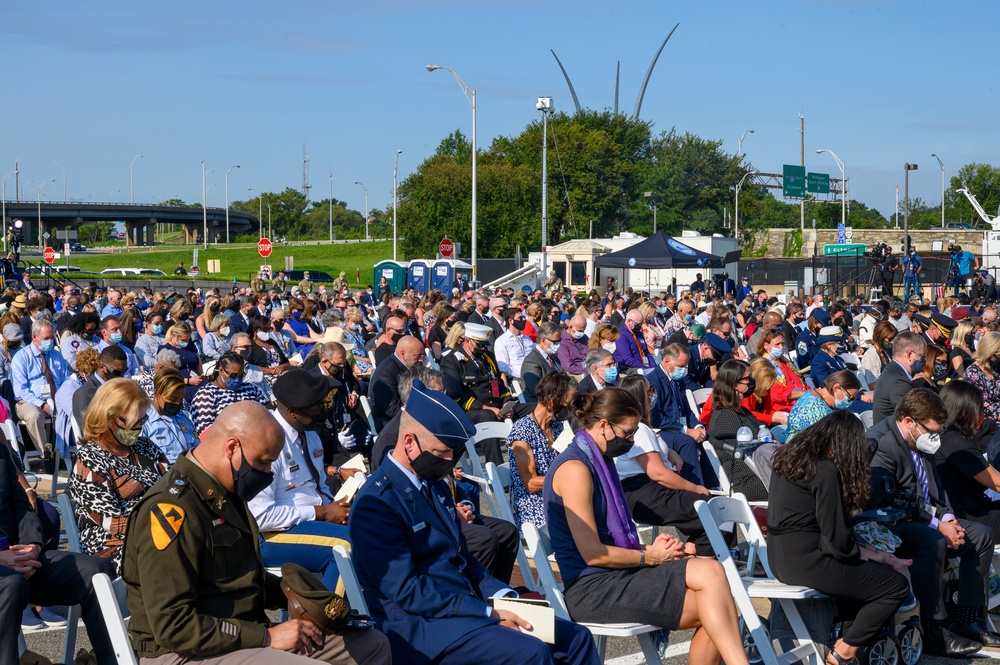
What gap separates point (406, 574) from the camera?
153 inches

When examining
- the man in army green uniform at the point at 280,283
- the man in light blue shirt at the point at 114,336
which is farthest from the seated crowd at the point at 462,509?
the man in army green uniform at the point at 280,283

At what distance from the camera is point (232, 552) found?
3539 millimetres

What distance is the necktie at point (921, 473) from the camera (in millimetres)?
5980

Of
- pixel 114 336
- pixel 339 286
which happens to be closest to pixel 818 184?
pixel 339 286

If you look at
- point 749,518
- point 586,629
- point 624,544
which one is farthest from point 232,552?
point 749,518

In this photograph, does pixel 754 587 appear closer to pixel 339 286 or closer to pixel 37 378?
pixel 37 378

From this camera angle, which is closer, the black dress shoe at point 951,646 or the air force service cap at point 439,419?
the air force service cap at point 439,419

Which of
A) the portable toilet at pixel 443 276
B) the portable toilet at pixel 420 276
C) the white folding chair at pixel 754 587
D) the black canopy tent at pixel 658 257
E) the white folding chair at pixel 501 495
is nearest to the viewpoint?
the white folding chair at pixel 754 587

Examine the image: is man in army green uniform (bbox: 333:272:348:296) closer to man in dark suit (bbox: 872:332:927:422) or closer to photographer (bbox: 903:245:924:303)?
man in dark suit (bbox: 872:332:927:422)

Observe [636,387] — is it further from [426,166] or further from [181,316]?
[426,166]

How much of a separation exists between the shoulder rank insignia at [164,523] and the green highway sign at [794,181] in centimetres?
6977

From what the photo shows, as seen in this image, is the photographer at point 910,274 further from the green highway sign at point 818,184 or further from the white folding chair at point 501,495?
the green highway sign at point 818,184

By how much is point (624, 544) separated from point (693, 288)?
77.3 ft

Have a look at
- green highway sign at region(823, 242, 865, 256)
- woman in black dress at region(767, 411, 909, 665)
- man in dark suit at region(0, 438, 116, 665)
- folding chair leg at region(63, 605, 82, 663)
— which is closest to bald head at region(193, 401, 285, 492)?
man in dark suit at region(0, 438, 116, 665)
